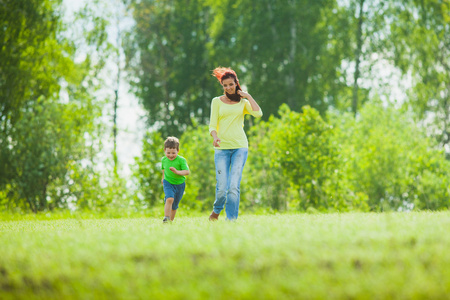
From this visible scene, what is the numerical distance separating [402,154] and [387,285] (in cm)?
1535

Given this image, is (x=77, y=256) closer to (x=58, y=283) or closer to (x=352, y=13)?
(x=58, y=283)

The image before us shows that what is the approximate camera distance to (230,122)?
23.2 feet

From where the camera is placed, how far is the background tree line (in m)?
14.6

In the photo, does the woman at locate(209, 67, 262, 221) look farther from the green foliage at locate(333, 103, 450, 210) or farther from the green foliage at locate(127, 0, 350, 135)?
the green foliage at locate(127, 0, 350, 135)

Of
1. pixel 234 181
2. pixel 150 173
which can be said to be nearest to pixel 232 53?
pixel 150 173

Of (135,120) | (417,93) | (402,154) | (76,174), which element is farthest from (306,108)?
(135,120)

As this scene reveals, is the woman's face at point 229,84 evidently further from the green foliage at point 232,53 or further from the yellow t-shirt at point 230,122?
the green foliage at point 232,53

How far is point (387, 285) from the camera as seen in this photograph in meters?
2.97

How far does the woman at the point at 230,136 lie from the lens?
7.00m

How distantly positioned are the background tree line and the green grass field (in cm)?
817

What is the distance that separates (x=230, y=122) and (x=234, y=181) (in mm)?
868

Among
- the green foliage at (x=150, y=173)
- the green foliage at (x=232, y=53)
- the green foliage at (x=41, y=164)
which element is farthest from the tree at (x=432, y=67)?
the green foliage at (x=41, y=164)

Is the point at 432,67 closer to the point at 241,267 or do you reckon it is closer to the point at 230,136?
the point at 230,136

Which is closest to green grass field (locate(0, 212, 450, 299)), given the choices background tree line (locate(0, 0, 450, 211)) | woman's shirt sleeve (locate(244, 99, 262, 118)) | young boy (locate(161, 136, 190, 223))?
woman's shirt sleeve (locate(244, 99, 262, 118))
